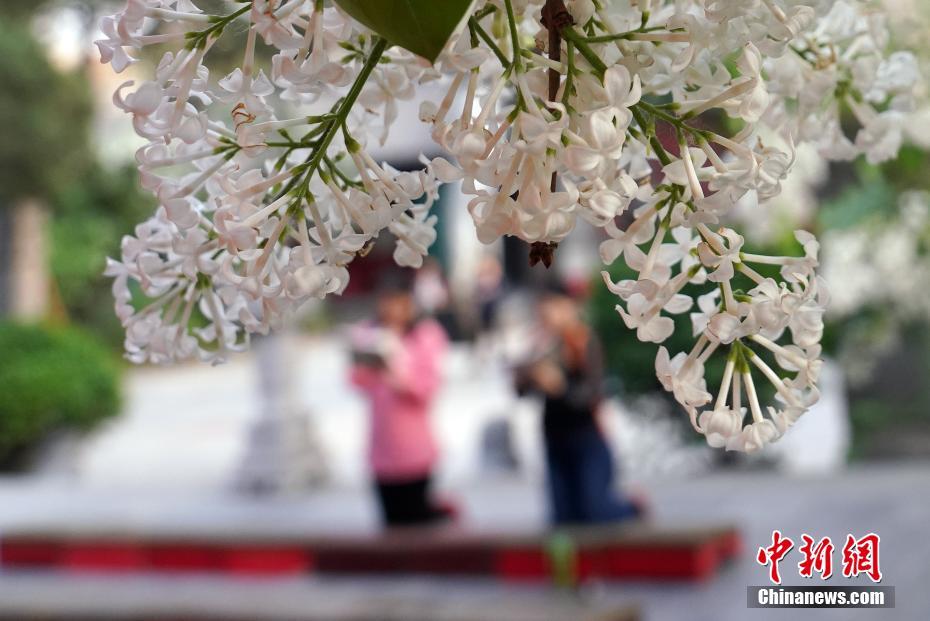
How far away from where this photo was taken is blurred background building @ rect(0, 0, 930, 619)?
3908mm

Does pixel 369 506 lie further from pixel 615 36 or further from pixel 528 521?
pixel 615 36

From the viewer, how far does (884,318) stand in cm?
545

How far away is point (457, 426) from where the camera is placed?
8320 millimetres

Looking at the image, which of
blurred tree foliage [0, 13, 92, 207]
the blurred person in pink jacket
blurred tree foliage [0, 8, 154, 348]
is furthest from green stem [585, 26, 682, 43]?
blurred tree foliage [0, 13, 92, 207]

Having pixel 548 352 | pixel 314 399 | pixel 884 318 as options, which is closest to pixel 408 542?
pixel 548 352

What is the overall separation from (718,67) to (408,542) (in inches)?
158

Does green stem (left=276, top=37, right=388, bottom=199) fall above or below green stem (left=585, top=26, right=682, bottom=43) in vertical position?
below

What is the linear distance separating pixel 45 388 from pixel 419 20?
7.39 m

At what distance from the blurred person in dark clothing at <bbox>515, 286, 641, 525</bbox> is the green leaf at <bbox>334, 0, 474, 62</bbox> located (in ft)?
11.3

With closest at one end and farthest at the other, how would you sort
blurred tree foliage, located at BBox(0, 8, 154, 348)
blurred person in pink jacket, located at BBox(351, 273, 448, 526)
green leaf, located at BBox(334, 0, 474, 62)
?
green leaf, located at BBox(334, 0, 474, 62) → blurred person in pink jacket, located at BBox(351, 273, 448, 526) → blurred tree foliage, located at BBox(0, 8, 154, 348)

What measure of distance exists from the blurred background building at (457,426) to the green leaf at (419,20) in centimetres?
125

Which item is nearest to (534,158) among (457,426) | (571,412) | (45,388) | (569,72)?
(569,72)

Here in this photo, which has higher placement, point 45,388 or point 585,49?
point 45,388

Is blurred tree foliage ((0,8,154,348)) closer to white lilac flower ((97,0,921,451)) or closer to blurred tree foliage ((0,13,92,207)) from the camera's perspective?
blurred tree foliage ((0,13,92,207))
